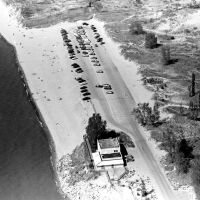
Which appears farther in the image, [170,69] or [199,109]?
[170,69]

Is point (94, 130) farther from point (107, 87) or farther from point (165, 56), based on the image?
point (165, 56)

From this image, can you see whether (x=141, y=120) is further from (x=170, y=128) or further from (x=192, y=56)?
(x=192, y=56)

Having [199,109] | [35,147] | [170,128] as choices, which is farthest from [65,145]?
[199,109]

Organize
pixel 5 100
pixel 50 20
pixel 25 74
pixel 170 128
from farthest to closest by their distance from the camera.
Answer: pixel 50 20 → pixel 25 74 → pixel 5 100 → pixel 170 128

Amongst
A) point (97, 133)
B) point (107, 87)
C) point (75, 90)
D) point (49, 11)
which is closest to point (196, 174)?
point (97, 133)

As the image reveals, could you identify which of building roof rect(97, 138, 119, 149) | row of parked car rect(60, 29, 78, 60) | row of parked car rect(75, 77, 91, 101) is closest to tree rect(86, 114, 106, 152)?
building roof rect(97, 138, 119, 149)

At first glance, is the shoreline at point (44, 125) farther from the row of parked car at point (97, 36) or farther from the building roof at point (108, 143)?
the row of parked car at point (97, 36)

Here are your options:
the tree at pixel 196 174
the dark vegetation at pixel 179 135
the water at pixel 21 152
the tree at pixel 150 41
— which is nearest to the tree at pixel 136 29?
the tree at pixel 150 41
